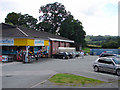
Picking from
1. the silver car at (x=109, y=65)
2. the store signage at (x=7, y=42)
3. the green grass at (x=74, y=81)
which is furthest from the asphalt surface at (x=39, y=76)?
the store signage at (x=7, y=42)

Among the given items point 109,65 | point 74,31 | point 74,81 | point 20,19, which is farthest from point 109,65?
point 20,19

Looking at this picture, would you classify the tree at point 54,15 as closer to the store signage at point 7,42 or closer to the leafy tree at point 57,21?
the leafy tree at point 57,21

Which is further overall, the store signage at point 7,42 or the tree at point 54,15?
the tree at point 54,15

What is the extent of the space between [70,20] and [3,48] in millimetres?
37375

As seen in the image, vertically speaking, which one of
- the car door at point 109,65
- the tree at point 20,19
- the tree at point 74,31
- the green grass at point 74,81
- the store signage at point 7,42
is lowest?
the green grass at point 74,81

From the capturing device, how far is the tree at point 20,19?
71625mm

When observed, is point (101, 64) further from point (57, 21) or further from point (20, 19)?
point (20, 19)

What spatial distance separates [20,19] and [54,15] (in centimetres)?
1539

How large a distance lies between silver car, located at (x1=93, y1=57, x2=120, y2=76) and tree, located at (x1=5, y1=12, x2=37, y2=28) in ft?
189

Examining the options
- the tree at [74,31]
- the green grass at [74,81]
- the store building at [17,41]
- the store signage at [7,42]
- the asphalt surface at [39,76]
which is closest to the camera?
the asphalt surface at [39,76]

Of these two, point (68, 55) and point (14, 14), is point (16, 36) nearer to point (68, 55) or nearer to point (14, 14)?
point (68, 55)

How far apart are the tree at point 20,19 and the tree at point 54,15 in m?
5.97

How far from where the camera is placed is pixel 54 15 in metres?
71.9

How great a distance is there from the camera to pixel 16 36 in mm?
27734
